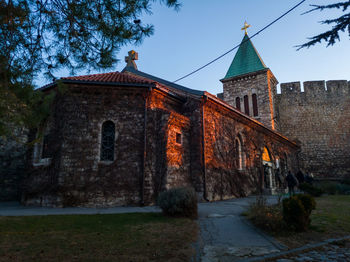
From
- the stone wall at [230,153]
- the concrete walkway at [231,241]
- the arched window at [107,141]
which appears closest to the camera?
the concrete walkway at [231,241]

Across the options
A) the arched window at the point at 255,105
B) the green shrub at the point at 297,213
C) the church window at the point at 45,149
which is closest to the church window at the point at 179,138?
the church window at the point at 45,149

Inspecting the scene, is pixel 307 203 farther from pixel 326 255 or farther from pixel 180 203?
pixel 180 203

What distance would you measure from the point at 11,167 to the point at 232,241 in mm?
13182

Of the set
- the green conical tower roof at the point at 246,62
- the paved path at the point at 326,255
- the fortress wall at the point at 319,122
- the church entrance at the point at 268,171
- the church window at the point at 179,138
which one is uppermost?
the green conical tower roof at the point at 246,62

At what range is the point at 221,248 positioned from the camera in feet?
15.0

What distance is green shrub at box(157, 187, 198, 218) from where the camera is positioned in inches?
282

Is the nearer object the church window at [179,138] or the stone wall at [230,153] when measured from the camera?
the church window at [179,138]

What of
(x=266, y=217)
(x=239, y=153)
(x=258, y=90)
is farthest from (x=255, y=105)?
(x=266, y=217)

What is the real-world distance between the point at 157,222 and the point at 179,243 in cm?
181

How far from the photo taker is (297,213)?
5.68 meters

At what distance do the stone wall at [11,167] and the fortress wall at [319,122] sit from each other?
23746 mm

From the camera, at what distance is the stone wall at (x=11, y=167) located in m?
13.2

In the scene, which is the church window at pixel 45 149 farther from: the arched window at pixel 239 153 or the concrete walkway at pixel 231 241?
the arched window at pixel 239 153

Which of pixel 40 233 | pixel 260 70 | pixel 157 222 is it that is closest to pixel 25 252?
pixel 40 233
